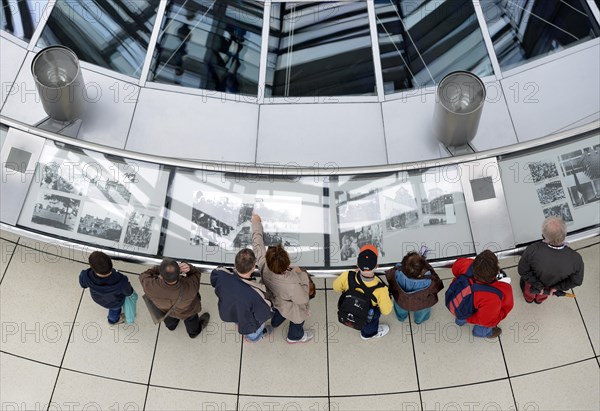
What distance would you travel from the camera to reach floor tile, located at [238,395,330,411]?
713cm

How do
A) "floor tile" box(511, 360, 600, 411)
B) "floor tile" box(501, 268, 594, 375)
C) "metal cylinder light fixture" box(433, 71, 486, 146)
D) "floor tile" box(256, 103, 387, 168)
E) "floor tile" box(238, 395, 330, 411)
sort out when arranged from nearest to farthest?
"floor tile" box(511, 360, 600, 411)
"floor tile" box(238, 395, 330, 411)
"floor tile" box(501, 268, 594, 375)
"metal cylinder light fixture" box(433, 71, 486, 146)
"floor tile" box(256, 103, 387, 168)

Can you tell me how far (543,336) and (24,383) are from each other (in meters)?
5.33

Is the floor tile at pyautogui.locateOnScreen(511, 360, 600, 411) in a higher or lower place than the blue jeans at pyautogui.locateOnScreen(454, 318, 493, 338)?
lower

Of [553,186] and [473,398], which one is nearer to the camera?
[473,398]

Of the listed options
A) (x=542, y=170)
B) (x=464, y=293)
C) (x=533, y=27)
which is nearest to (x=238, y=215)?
(x=464, y=293)

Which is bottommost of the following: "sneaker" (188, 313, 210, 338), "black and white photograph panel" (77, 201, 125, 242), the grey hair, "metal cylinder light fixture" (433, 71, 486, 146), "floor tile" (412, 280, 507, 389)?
"floor tile" (412, 280, 507, 389)

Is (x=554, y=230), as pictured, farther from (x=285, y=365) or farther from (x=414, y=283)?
(x=285, y=365)

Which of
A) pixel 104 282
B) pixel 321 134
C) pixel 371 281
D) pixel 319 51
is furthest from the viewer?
pixel 319 51

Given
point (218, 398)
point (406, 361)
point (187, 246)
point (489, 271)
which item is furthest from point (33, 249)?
point (489, 271)


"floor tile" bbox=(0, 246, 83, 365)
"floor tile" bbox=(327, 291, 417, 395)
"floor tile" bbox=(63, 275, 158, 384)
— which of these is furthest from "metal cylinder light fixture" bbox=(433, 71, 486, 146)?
"floor tile" bbox=(0, 246, 83, 365)

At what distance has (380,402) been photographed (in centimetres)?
713

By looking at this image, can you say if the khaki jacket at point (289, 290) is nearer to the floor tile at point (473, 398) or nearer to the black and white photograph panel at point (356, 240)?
the black and white photograph panel at point (356, 240)

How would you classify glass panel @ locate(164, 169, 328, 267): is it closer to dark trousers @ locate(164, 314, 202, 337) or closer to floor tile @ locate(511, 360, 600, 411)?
dark trousers @ locate(164, 314, 202, 337)

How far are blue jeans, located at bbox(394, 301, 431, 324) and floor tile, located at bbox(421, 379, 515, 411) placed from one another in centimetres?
73
